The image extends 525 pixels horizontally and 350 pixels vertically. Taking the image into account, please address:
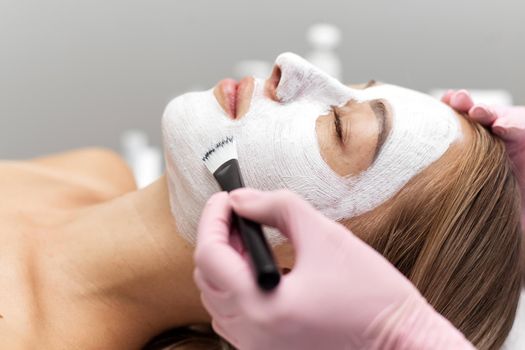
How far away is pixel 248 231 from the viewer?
Result: 2.51ft

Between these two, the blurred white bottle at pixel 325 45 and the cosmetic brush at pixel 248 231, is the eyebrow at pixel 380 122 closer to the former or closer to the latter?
the cosmetic brush at pixel 248 231

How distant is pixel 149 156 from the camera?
76.9 inches

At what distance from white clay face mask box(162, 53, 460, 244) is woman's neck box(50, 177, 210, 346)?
2.3 inches

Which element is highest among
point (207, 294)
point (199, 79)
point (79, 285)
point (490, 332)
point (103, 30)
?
point (103, 30)

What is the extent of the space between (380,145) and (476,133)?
7.9 inches

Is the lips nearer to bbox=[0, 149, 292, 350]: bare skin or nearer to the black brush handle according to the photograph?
bbox=[0, 149, 292, 350]: bare skin

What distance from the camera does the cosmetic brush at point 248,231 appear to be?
0.71 m

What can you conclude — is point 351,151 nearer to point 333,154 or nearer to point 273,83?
point 333,154

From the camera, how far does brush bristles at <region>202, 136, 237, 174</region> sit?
1.02m

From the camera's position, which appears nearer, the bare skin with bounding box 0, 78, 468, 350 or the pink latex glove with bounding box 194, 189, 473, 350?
the pink latex glove with bounding box 194, 189, 473, 350

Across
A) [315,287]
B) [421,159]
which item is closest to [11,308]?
[315,287]

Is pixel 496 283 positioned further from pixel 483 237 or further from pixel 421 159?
pixel 421 159

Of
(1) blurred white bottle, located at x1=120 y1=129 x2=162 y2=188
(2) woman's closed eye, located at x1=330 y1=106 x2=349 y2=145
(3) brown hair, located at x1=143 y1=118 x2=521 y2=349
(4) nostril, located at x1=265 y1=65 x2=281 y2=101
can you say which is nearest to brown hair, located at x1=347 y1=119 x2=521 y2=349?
(3) brown hair, located at x1=143 y1=118 x2=521 y2=349

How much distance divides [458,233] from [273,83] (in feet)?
1.31
